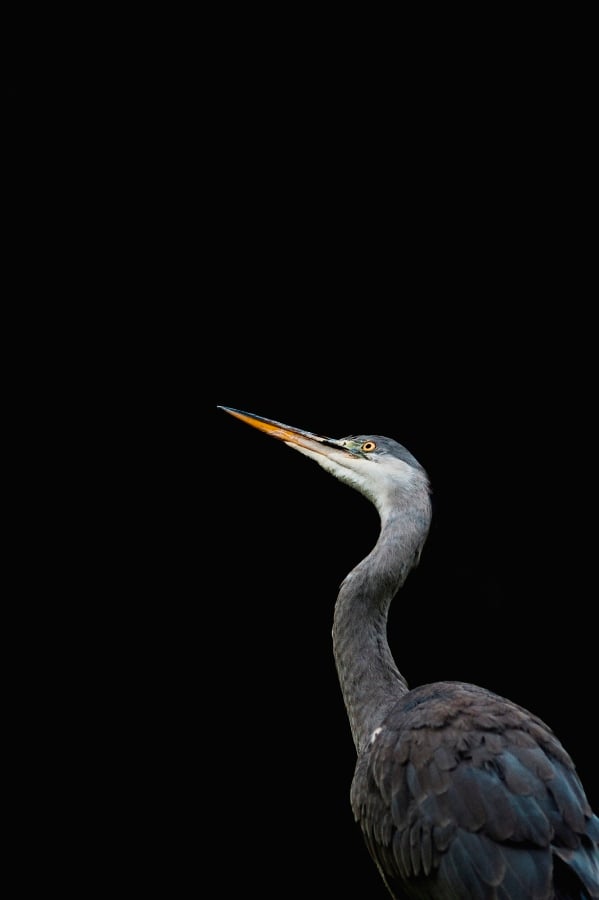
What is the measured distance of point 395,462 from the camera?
3.04 m

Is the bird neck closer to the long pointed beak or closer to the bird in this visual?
the bird

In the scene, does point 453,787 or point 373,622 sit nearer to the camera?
point 453,787

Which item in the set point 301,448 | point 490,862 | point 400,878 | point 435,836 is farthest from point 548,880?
point 301,448

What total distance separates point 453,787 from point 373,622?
644 mm

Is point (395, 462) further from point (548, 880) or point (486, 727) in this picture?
point (548, 880)

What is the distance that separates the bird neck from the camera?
9.01 ft

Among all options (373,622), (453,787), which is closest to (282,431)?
(373,622)

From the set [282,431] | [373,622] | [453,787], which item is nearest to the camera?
[453,787]

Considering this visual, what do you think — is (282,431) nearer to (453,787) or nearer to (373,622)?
(373,622)

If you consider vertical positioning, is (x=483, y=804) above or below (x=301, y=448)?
below

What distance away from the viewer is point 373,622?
2.83m

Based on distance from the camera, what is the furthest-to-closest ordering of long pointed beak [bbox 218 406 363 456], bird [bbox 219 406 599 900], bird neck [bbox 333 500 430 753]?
long pointed beak [bbox 218 406 363 456] < bird neck [bbox 333 500 430 753] < bird [bbox 219 406 599 900]

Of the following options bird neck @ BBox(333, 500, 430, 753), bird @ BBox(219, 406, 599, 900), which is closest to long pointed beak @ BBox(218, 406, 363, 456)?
bird neck @ BBox(333, 500, 430, 753)

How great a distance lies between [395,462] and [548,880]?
130 centimetres
